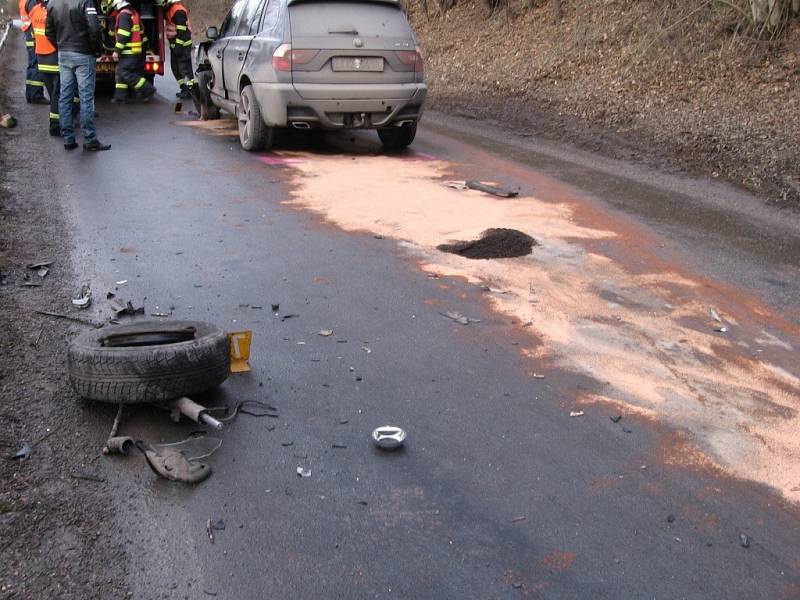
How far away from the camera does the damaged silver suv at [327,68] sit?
32.2ft

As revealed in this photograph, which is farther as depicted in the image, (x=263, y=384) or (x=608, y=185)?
(x=608, y=185)

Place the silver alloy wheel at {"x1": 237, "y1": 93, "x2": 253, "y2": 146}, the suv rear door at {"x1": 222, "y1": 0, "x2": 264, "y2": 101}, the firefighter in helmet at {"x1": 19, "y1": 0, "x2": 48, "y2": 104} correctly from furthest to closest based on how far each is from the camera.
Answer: the firefighter in helmet at {"x1": 19, "y1": 0, "x2": 48, "y2": 104} < the suv rear door at {"x1": 222, "y1": 0, "x2": 264, "y2": 101} < the silver alloy wheel at {"x1": 237, "y1": 93, "x2": 253, "y2": 146}

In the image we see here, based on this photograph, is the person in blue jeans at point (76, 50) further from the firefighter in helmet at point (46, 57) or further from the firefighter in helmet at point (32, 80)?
the firefighter in helmet at point (32, 80)

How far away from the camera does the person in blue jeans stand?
974 cm

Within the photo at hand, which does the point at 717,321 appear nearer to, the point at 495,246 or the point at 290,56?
the point at 495,246

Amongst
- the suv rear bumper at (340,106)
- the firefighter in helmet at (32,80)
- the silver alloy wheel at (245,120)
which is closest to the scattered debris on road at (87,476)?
the suv rear bumper at (340,106)

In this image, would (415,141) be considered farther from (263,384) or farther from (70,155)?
(263,384)

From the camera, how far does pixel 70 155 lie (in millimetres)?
10281

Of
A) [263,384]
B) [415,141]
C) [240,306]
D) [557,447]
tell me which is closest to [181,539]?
[263,384]

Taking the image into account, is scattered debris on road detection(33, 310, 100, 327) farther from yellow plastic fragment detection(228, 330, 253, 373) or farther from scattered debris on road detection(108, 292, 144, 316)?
yellow plastic fragment detection(228, 330, 253, 373)

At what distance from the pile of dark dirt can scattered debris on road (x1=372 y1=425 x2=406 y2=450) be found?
2.94 meters

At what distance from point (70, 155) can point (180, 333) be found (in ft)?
22.7

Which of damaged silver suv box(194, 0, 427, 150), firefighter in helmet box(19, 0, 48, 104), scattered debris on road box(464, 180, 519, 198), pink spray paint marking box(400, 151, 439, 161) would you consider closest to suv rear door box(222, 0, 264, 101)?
damaged silver suv box(194, 0, 427, 150)

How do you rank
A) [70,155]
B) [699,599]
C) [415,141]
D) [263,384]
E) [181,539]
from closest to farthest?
[699,599], [181,539], [263,384], [70,155], [415,141]
